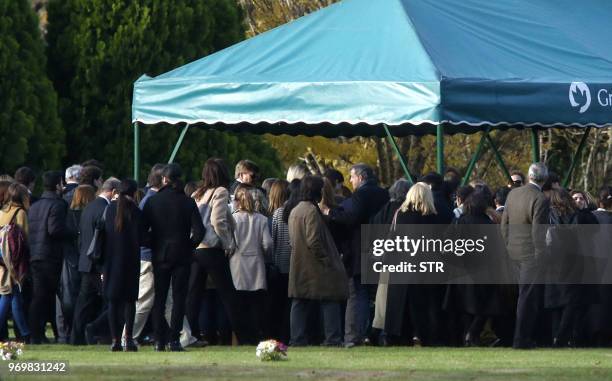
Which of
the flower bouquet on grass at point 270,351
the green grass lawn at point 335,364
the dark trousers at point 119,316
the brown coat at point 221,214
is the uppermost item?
the brown coat at point 221,214

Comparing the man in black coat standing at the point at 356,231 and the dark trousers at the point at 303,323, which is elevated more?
the man in black coat standing at the point at 356,231

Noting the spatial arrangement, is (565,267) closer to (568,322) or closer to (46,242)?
(568,322)

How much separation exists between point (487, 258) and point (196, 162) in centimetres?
1126

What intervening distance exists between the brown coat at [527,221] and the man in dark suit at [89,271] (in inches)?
148

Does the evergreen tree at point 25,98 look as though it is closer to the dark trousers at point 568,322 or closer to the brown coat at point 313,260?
the brown coat at point 313,260

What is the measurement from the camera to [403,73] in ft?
61.5

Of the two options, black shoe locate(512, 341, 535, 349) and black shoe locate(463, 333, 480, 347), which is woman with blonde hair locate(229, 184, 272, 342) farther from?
black shoe locate(512, 341, 535, 349)

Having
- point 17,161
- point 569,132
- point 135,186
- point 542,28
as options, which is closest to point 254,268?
point 135,186

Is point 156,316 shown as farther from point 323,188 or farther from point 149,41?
point 149,41

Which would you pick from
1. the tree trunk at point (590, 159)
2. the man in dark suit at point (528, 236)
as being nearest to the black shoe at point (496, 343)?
the man in dark suit at point (528, 236)

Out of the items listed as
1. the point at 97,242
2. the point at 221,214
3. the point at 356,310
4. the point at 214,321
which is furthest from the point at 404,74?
the point at 97,242

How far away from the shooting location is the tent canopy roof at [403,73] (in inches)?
728

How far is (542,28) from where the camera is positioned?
20953 mm

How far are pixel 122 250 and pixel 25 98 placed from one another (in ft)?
33.4
